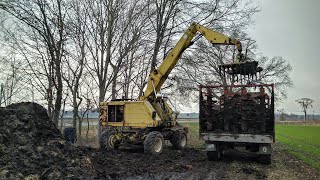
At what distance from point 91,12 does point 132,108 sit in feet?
25.2

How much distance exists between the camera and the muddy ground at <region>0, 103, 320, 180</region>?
8.84 metres

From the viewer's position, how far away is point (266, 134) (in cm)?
1109

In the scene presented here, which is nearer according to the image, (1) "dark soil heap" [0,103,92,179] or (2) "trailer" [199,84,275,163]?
(1) "dark soil heap" [0,103,92,179]

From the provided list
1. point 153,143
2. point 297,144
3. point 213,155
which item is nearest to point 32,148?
point 153,143

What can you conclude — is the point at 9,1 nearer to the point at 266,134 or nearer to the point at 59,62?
the point at 59,62

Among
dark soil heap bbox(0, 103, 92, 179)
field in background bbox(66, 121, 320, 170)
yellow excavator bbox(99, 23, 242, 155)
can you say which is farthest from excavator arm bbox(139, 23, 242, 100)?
dark soil heap bbox(0, 103, 92, 179)

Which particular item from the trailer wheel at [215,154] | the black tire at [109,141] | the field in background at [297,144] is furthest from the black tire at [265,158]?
the black tire at [109,141]

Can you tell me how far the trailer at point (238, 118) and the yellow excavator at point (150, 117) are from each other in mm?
2598

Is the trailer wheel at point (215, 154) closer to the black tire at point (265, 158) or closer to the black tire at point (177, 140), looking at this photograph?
the black tire at point (265, 158)

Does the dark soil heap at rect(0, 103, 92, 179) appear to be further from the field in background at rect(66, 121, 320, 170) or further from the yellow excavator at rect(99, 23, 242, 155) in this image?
the field in background at rect(66, 121, 320, 170)

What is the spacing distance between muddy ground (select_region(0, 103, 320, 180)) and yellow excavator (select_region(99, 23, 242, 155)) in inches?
75.3

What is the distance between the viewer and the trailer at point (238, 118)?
440 inches

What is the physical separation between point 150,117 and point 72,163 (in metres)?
5.13

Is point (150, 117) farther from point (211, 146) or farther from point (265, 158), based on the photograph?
point (265, 158)
